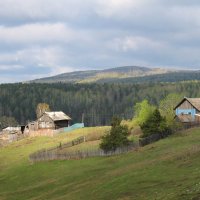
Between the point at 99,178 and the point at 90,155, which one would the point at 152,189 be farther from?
the point at 90,155

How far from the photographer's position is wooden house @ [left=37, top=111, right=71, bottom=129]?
138 metres

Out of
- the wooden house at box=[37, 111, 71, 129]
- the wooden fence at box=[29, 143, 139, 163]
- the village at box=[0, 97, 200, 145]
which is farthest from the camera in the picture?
the wooden house at box=[37, 111, 71, 129]

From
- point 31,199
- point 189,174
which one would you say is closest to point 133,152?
point 31,199

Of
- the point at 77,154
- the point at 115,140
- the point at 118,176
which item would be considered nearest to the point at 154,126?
the point at 115,140

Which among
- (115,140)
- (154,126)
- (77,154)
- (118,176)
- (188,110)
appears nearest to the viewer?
(118,176)

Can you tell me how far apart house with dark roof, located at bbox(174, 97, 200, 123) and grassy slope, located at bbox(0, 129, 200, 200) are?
21.9 m

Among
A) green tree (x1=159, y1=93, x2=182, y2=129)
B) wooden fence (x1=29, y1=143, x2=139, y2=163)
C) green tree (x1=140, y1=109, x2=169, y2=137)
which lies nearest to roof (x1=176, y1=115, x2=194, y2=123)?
green tree (x1=159, y1=93, x2=182, y2=129)

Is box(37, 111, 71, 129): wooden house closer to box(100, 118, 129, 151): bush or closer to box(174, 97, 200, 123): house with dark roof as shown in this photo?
box(174, 97, 200, 123): house with dark roof

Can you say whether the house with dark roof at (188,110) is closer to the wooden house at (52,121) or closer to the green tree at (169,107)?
the green tree at (169,107)

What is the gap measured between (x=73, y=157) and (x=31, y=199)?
2578 centimetres

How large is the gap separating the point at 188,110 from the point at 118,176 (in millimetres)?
58233

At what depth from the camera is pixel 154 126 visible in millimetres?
77812

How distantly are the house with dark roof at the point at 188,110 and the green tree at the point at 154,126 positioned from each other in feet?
69.4

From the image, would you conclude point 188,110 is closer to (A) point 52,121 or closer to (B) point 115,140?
(B) point 115,140
